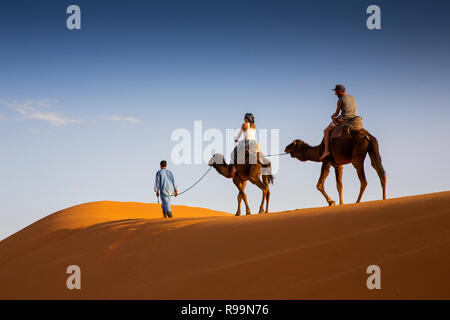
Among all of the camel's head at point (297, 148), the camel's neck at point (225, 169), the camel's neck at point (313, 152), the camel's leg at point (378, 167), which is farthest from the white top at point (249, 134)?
the camel's leg at point (378, 167)

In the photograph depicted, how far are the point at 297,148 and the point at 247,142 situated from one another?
1.49 metres

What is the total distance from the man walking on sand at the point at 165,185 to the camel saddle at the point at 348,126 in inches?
219

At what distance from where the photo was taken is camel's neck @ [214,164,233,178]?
14189 mm

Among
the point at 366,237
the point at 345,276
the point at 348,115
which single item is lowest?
the point at 345,276

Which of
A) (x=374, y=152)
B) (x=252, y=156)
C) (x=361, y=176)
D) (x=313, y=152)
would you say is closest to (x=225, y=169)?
(x=252, y=156)

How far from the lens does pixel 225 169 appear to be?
1441 cm

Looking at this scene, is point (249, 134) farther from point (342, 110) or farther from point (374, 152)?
point (374, 152)

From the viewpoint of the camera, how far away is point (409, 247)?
6523 millimetres

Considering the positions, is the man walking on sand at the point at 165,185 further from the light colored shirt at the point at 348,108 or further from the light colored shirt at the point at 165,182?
Result: the light colored shirt at the point at 348,108

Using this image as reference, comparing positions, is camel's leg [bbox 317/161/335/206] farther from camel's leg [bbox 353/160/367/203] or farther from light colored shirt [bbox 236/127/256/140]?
light colored shirt [bbox 236/127/256/140]

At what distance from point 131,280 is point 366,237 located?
4148 mm

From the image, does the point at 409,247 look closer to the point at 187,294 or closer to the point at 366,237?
the point at 366,237

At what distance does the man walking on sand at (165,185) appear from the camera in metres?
14.4
